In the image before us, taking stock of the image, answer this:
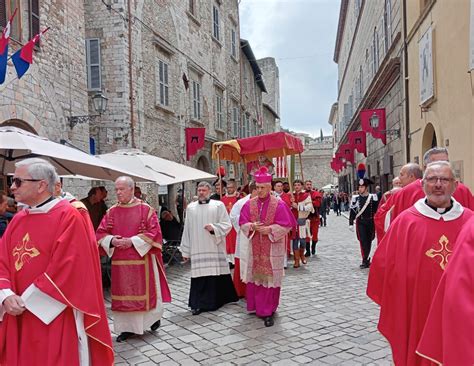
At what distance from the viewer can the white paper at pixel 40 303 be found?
2979mm

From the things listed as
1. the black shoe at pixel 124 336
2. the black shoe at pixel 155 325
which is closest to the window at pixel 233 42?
the black shoe at pixel 155 325

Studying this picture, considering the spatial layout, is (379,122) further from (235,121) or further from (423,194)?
(235,121)

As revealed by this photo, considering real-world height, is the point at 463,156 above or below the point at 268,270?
above

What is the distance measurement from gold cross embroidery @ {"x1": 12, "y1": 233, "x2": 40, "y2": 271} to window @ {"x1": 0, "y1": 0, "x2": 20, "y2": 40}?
7.22 metres

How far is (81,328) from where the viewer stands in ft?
10.3

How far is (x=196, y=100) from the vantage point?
1984 centimetres

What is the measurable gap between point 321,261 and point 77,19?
28.1ft

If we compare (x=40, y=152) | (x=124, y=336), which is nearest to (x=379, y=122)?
(x=124, y=336)

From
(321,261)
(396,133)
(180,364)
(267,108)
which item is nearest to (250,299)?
(180,364)

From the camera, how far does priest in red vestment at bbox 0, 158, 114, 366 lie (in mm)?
2986

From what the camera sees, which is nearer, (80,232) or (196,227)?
(80,232)

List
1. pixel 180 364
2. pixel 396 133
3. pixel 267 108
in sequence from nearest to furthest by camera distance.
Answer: pixel 180 364 < pixel 396 133 < pixel 267 108

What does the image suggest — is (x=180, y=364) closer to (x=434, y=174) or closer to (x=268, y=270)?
(x=268, y=270)

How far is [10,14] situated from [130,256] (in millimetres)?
6665
